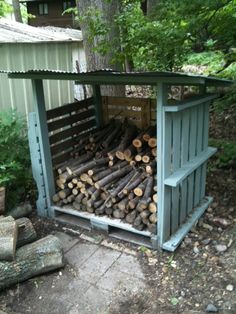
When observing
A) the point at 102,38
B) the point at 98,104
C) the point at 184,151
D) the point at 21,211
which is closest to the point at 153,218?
the point at 184,151

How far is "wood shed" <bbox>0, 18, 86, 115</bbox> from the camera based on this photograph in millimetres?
4480

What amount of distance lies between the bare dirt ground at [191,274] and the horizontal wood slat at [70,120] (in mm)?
1170

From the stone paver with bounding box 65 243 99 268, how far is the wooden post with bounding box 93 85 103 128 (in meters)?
1.84

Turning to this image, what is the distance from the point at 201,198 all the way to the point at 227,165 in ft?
3.67

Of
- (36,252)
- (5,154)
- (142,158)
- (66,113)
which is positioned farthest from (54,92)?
(36,252)

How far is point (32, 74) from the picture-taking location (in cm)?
348

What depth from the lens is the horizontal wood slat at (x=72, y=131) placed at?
162 inches

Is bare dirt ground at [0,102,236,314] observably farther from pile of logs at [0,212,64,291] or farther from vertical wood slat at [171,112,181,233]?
vertical wood slat at [171,112,181,233]

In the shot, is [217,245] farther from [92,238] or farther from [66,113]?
[66,113]

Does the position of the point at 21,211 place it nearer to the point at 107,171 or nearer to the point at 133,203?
the point at 107,171

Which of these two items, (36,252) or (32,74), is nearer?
(36,252)

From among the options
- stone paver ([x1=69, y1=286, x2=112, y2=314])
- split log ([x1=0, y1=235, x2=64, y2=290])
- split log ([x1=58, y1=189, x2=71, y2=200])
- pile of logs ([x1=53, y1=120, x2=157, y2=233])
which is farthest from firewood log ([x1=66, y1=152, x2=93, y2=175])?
stone paver ([x1=69, y1=286, x2=112, y2=314])

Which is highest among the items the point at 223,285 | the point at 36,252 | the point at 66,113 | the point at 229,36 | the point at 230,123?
the point at 229,36

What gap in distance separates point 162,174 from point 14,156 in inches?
78.0
